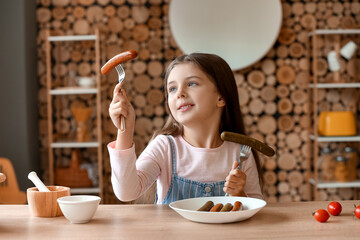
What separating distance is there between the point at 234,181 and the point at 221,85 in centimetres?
43

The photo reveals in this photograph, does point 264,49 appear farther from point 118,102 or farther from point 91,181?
point 118,102

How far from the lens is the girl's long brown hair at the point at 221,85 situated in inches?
63.9

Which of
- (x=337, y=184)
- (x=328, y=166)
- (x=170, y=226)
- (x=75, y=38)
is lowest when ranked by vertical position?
(x=337, y=184)

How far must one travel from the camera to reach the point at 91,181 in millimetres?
3527

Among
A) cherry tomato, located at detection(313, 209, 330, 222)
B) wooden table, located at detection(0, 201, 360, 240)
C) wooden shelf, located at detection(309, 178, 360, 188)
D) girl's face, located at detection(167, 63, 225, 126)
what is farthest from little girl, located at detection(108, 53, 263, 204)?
wooden shelf, located at detection(309, 178, 360, 188)

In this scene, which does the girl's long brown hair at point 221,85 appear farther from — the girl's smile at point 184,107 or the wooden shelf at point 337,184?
the wooden shelf at point 337,184

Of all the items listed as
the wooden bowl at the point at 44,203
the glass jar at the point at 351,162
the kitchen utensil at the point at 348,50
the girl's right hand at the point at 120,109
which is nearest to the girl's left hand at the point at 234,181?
the girl's right hand at the point at 120,109

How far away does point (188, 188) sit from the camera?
5.19ft

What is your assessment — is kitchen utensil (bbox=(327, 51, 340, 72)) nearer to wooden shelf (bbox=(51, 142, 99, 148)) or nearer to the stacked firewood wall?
the stacked firewood wall

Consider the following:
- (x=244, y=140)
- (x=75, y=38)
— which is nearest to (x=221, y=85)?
(x=244, y=140)

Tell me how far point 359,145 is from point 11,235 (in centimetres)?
327

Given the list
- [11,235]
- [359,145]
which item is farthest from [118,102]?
[359,145]

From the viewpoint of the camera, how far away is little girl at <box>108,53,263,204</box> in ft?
5.09

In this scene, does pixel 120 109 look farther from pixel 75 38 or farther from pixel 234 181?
pixel 75 38
